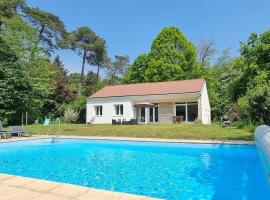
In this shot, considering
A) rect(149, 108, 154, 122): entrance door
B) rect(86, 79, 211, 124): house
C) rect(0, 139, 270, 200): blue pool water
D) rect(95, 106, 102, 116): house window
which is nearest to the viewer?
rect(0, 139, 270, 200): blue pool water

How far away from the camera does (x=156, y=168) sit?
9.96 m

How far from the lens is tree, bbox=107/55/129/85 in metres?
63.2

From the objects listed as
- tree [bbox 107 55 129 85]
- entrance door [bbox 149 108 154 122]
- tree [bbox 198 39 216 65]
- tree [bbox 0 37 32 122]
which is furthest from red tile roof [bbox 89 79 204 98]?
tree [bbox 107 55 129 85]

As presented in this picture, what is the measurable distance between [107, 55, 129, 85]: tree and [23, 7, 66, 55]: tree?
52.1ft

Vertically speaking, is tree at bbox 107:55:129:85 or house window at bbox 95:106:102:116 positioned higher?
tree at bbox 107:55:129:85

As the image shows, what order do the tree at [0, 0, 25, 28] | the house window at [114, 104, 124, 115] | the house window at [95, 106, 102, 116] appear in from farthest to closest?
the tree at [0, 0, 25, 28]
the house window at [95, 106, 102, 116]
the house window at [114, 104, 124, 115]

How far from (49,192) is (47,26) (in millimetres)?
47484

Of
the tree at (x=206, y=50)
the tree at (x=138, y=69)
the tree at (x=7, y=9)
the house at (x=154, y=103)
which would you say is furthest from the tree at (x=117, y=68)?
the house at (x=154, y=103)

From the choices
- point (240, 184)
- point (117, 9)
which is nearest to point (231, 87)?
point (117, 9)

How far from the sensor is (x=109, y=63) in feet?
199

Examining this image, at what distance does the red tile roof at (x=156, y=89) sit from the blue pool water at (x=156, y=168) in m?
14.3

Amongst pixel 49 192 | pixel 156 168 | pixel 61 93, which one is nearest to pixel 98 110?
pixel 61 93

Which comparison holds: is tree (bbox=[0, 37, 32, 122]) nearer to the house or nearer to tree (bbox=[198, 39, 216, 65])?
the house

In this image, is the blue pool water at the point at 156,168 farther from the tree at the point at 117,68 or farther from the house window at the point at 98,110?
the tree at the point at 117,68
